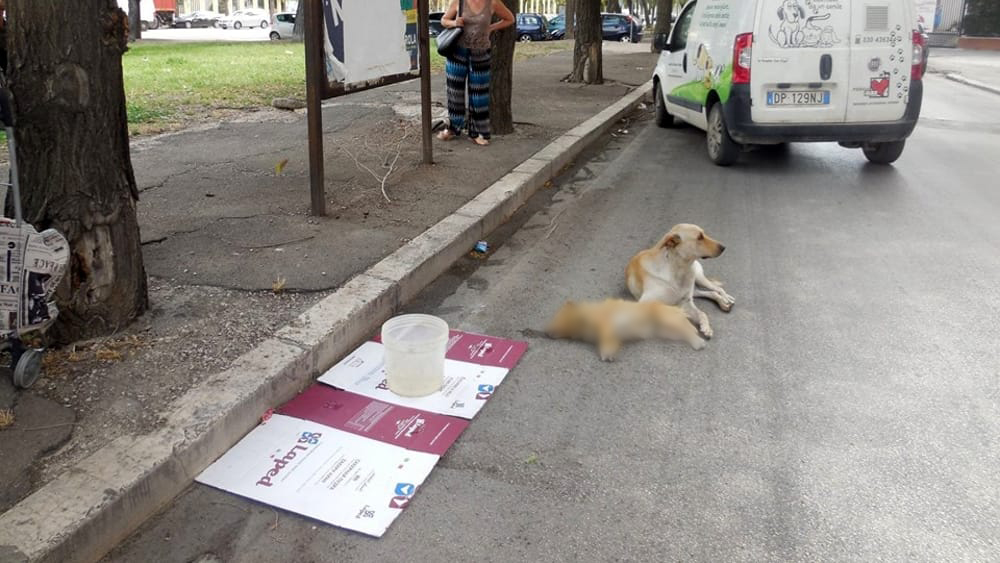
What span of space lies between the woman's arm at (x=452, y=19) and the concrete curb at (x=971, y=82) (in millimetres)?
14114

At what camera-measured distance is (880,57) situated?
7.48 m

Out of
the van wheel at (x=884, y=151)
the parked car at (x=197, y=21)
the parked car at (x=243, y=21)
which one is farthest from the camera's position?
the parked car at (x=197, y=21)

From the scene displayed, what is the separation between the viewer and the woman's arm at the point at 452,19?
8070 millimetres

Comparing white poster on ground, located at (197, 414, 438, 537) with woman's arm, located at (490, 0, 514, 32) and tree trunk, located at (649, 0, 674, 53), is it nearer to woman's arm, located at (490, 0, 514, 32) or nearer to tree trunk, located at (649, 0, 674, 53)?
woman's arm, located at (490, 0, 514, 32)

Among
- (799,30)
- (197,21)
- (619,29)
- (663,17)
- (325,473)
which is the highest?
(197,21)

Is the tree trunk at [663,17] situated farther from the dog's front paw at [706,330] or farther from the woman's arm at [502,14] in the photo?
the dog's front paw at [706,330]

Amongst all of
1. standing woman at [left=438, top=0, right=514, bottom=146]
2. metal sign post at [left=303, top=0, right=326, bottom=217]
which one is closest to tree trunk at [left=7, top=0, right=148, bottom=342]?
metal sign post at [left=303, top=0, right=326, bottom=217]


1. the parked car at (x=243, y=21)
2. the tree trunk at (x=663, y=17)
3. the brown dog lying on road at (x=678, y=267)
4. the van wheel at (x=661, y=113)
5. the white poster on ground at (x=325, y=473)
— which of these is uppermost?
the parked car at (x=243, y=21)

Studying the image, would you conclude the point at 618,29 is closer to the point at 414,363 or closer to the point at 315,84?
the point at 315,84

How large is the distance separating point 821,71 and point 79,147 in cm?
650

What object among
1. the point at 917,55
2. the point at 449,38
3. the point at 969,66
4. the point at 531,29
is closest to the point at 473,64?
the point at 449,38

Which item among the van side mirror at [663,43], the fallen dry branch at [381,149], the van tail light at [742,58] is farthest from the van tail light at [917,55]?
the fallen dry branch at [381,149]

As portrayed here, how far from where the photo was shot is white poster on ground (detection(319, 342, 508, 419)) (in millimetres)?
3500

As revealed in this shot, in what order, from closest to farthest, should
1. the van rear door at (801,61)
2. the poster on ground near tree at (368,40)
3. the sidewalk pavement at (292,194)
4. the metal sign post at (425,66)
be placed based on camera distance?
1. the sidewalk pavement at (292,194)
2. the poster on ground near tree at (368,40)
3. the metal sign post at (425,66)
4. the van rear door at (801,61)
